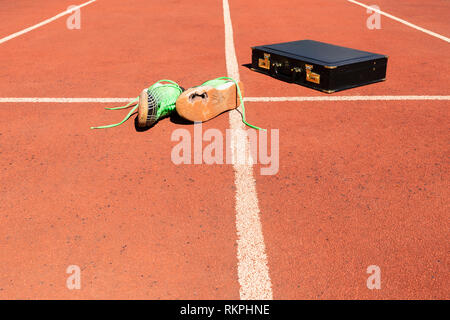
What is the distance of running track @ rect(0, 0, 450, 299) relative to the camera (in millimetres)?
2658

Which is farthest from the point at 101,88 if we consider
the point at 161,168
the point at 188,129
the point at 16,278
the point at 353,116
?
the point at 16,278

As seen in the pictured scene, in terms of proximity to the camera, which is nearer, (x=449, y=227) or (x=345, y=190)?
(x=449, y=227)

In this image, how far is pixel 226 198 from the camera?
136 inches

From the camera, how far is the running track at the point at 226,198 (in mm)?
2658

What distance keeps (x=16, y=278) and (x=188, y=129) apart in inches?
97.1

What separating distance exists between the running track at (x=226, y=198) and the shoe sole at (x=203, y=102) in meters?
0.15

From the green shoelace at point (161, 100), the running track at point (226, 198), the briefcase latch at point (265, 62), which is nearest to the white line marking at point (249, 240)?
the running track at point (226, 198)

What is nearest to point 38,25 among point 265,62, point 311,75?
point 265,62

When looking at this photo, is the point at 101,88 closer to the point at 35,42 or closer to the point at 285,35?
the point at 35,42

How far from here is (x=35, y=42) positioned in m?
8.66

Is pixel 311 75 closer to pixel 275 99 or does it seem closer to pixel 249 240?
pixel 275 99

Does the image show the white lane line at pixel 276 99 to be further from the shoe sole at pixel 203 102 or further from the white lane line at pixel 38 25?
the white lane line at pixel 38 25

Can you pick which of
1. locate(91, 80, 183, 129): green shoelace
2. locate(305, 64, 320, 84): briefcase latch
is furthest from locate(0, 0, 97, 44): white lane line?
locate(305, 64, 320, 84): briefcase latch

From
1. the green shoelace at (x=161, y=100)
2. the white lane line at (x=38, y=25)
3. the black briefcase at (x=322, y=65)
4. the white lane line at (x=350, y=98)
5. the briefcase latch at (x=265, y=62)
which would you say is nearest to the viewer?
the green shoelace at (x=161, y=100)
